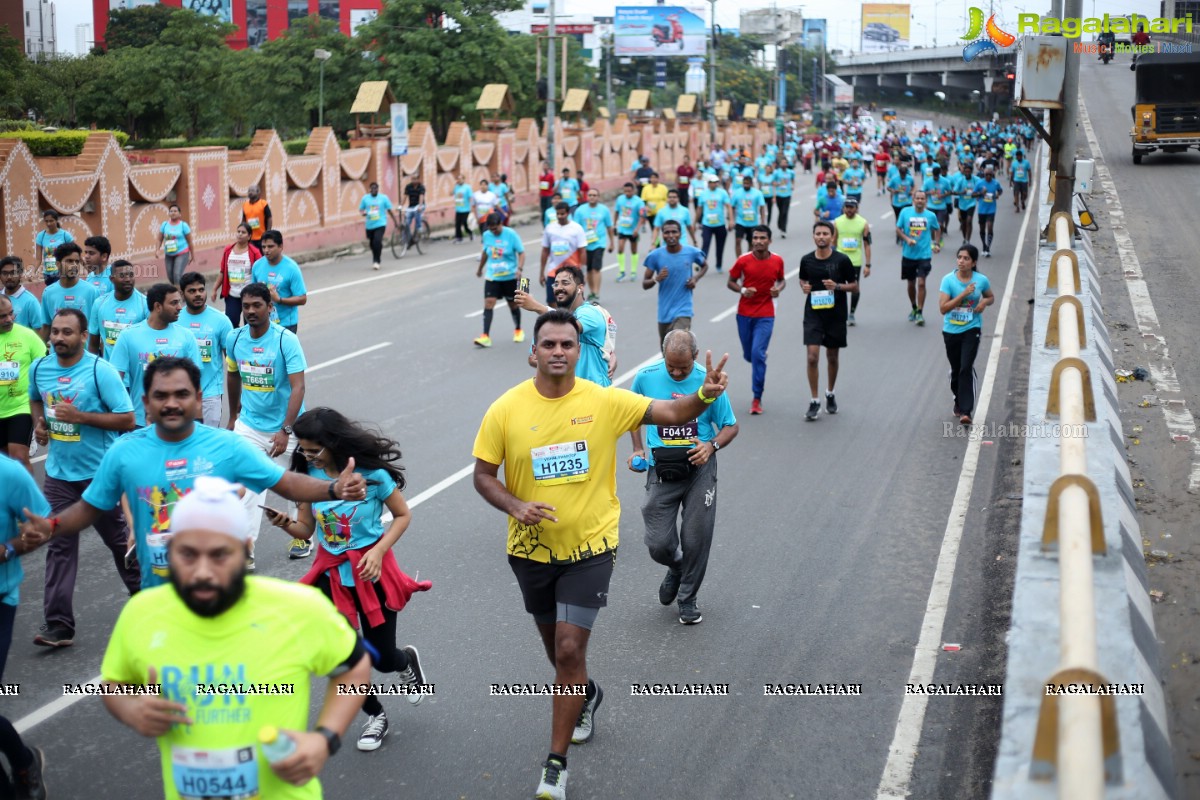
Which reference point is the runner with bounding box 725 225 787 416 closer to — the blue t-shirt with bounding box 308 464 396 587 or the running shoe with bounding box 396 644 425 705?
the running shoe with bounding box 396 644 425 705

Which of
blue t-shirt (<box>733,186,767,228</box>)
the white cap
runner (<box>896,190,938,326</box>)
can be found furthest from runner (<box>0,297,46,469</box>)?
blue t-shirt (<box>733,186,767,228</box>)

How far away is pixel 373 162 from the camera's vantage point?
33.2m

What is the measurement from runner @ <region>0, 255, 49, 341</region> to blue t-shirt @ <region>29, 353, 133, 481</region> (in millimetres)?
3744

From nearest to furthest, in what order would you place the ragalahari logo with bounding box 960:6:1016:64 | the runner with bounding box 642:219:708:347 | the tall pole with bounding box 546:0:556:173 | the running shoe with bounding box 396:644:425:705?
1. the running shoe with bounding box 396:644:425:705
2. the runner with bounding box 642:219:708:347
3. the tall pole with bounding box 546:0:556:173
4. the ragalahari logo with bounding box 960:6:1016:64

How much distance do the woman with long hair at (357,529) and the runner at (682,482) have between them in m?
1.94

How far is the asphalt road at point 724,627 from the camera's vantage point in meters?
5.92

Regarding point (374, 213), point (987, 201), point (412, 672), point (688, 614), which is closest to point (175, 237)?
point (374, 213)

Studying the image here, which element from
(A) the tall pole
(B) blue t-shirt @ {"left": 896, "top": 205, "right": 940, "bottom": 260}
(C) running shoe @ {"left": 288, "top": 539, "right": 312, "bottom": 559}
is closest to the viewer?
(C) running shoe @ {"left": 288, "top": 539, "right": 312, "bottom": 559}

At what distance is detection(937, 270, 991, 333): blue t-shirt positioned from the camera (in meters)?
12.7

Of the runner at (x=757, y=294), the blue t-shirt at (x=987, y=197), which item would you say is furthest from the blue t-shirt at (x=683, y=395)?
the blue t-shirt at (x=987, y=197)

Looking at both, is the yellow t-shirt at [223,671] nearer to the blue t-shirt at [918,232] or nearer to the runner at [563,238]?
the runner at [563,238]

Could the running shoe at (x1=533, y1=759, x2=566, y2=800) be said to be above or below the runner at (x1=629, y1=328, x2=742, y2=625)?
below

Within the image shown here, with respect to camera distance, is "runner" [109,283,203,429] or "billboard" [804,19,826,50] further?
"billboard" [804,19,826,50]

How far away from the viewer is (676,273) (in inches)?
548
